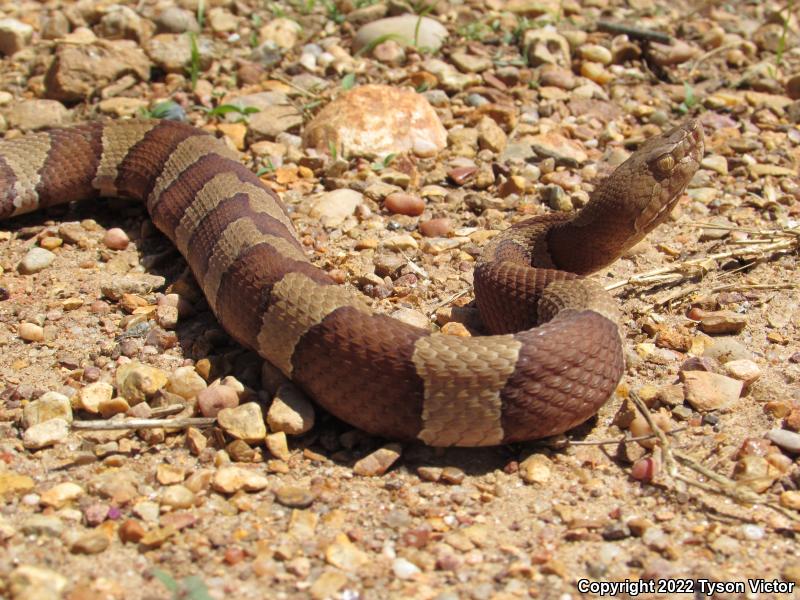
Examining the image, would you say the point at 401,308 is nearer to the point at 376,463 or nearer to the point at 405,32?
the point at 376,463

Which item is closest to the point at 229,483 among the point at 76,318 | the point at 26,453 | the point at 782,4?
the point at 26,453

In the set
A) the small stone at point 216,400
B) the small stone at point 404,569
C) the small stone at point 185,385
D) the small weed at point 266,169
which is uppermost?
the small stone at point 404,569

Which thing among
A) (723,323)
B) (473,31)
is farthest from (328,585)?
(473,31)

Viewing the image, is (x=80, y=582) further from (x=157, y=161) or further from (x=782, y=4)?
(x=782, y=4)

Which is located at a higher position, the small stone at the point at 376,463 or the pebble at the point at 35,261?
the small stone at the point at 376,463

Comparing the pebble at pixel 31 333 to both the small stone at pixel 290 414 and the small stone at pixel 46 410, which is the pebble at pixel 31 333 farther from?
the small stone at pixel 290 414

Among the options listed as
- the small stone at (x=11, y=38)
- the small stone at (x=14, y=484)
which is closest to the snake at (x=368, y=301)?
the small stone at (x=14, y=484)

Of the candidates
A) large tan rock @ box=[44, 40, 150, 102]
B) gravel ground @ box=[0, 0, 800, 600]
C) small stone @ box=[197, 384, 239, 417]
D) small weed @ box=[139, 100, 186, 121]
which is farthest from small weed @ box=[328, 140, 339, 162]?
small stone @ box=[197, 384, 239, 417]
